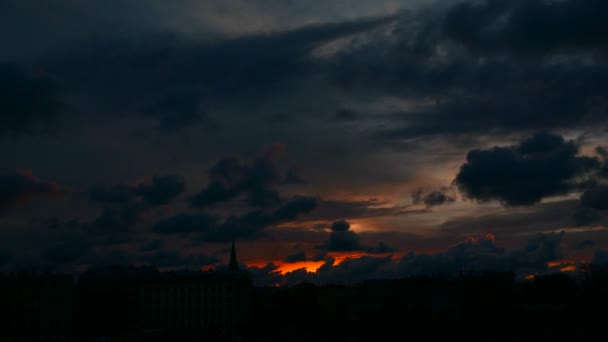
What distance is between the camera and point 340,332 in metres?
170

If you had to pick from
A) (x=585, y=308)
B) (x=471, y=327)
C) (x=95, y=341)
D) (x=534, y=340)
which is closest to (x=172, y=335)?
(x=95, y=341)

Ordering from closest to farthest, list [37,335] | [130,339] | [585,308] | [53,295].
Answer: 1. [585,308]
2. [130,339]
3. [37,335]
4. [53,295]

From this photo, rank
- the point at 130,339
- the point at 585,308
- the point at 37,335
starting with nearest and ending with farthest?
the point at 585,308 → the point at 130,339 → the point at 37,335

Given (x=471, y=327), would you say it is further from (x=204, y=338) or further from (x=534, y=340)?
(x=204, y=338)

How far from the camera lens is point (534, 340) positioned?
424 feet

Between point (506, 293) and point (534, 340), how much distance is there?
54698 mm

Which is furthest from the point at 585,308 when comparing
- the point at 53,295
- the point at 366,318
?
the point at 53,295

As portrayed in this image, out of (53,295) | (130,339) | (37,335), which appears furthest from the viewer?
(53,295)

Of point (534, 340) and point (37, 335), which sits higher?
point (37, 335)

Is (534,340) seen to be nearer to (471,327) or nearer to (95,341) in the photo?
(471,327)

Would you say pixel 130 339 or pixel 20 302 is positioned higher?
pixel 20 302

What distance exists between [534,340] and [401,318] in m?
31.5

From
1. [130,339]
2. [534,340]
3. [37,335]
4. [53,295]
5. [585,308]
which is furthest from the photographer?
[53,295]

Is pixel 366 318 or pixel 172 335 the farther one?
pixel 366 318
